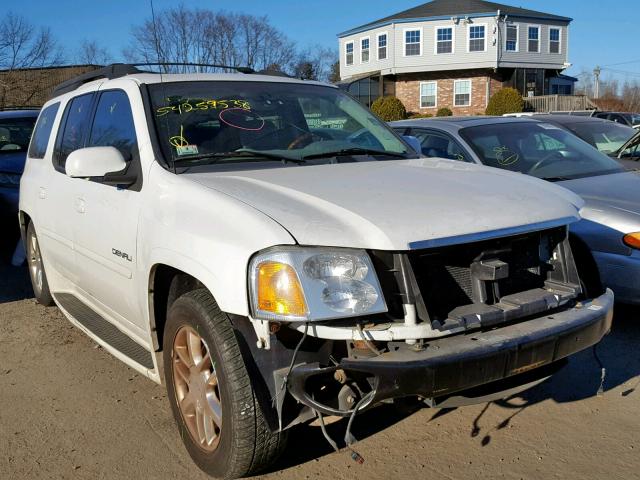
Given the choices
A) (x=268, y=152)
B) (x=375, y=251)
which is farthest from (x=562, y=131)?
(x=375, y=251)

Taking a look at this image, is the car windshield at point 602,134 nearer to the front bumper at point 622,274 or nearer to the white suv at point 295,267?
the front bumper at point 622,274

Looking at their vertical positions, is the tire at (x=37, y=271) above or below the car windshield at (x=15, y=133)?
below

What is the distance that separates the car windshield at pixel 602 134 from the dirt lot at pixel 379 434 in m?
4.76

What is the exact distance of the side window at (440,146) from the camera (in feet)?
20.6

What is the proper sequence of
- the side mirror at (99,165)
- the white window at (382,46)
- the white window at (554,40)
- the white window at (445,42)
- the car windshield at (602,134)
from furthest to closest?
the white window at (554,40) → the white window at (382,46) → the white window at (445,42) → the car windshield at (602,134) → the side mirror at (99,165)

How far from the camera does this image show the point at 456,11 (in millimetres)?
39469

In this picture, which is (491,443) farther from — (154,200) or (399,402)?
(154,200)

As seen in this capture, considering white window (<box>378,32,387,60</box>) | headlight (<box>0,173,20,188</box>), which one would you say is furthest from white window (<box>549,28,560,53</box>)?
headlight (<box>0,173,20,188</box>)

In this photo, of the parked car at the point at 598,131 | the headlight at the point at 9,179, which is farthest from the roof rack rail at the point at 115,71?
the parked car at the point at 598,131

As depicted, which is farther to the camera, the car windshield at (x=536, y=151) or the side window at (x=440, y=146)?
the side window at (x=440, y=146)

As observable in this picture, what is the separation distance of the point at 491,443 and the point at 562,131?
439cm

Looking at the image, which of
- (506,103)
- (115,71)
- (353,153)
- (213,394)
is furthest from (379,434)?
(506,103)

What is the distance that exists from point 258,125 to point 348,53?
1662 inches

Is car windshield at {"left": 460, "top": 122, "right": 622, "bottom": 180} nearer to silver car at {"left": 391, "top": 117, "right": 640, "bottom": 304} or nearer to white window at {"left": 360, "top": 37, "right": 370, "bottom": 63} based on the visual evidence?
silver car at {"left": 391, "top": 117, "right": 640, "bottom": 304}
